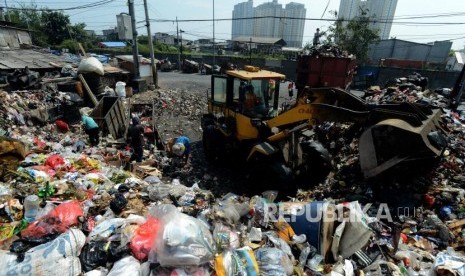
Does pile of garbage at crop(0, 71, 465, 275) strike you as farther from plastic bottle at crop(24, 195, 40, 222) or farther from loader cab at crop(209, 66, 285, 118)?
loader cab at crop(209, 66, 285, 118)

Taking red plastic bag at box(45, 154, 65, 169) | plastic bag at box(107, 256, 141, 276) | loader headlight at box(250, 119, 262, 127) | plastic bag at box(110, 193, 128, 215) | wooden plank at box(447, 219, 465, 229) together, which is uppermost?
loader headlight at box(250, 119, 262, 127)

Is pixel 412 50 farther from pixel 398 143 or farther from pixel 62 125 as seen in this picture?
pixel 62 125

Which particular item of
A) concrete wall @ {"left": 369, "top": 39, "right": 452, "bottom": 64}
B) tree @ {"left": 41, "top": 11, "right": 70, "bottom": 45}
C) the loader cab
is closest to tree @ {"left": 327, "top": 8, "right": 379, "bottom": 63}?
concrete wall @ {"left": 369, "top": 39, "right": 452, "bottom": 64}

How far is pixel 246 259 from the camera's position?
262 cm

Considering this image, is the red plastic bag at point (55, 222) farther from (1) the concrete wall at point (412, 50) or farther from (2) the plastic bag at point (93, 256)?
(1) the concrete wall at point (412, 50)

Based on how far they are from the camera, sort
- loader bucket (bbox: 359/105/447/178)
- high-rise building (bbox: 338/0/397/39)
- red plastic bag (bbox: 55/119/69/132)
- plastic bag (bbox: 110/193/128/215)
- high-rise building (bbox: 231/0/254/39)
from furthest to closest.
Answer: high-rise building (bbox: 231/0/254/39) → high-rise building (bbox: 338/0/397/39) → red plastic bag (bbox: 55/119/69/132) → loader bucket (bbox: 359/105/447/178) → plastic bag (bbox: 110/193/128/215)

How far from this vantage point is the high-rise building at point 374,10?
25237mm

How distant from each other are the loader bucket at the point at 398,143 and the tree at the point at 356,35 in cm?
2192

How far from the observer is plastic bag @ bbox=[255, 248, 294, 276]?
8.40 ft

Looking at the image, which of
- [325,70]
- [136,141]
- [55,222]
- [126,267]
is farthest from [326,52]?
[126,267]

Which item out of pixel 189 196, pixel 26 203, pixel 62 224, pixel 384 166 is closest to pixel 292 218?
pixel 189 196

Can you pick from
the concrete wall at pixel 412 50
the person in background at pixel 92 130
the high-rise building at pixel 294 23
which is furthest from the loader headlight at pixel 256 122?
the concrete wall at pixel 412 50

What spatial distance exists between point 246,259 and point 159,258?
785 millimetres

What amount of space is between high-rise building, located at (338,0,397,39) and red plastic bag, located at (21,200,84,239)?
67.5ft
